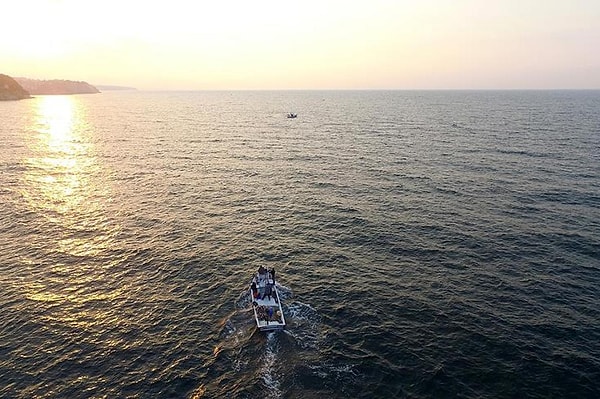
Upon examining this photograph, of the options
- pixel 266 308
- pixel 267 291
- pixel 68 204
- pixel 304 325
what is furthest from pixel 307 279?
pixel 68 204

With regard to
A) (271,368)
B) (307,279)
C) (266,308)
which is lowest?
(271,368)

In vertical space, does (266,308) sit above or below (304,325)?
above

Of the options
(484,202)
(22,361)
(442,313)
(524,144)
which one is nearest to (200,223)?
(22,361)

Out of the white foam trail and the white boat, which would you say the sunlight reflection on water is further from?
the white foam trail

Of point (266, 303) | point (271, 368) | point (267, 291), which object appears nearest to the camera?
point (271, 368)

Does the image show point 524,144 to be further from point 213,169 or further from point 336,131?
point 213,169

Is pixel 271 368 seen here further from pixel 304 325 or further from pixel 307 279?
pixel 307 279
